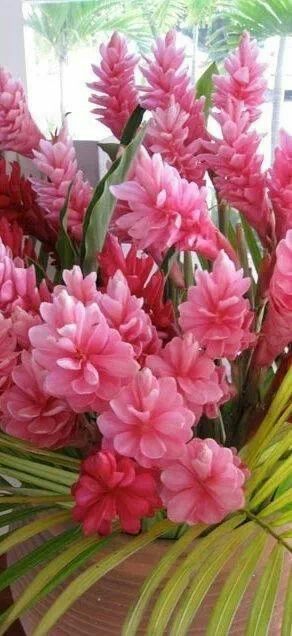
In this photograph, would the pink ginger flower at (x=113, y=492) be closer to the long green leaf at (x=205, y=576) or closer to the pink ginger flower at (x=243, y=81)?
the long green leaf at (x=205, y=576)

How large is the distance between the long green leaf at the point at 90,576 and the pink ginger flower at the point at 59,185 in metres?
0.17

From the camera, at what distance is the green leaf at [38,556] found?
37cm

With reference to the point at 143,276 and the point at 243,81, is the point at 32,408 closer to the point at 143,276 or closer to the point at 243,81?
the point at 143,276

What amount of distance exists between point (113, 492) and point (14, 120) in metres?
0.25

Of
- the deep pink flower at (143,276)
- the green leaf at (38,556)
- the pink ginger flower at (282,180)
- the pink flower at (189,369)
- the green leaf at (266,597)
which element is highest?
the pink ginger flower at (282,180)

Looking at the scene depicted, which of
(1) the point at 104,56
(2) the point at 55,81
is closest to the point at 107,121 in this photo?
(1) the point at 104,56

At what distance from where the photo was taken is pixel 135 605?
0.35m

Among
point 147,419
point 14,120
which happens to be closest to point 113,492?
point 147,419

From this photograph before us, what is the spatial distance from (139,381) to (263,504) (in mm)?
153

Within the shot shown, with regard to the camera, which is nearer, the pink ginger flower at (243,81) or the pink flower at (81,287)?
the pink flower at (81,287)

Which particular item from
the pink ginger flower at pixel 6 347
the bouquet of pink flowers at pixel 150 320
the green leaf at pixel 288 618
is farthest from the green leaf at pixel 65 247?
the green leaf at pixel 288 618

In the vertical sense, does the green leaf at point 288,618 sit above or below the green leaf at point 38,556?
above

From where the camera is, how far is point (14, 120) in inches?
18.5

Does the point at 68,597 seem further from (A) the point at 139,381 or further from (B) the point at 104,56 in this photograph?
(B) the point at 104,56
